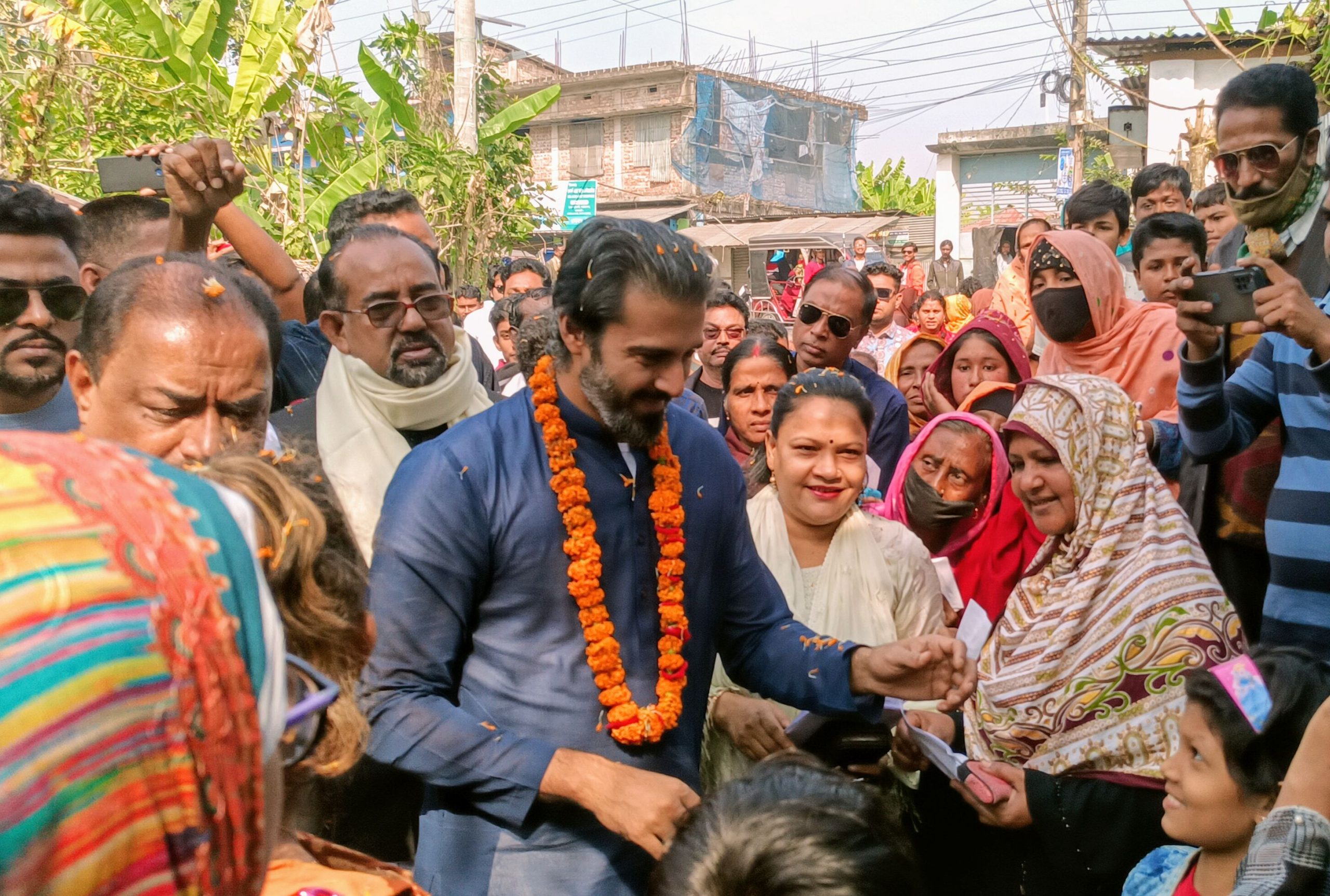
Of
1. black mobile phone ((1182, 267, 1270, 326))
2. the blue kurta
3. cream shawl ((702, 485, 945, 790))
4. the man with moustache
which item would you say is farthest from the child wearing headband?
the man with moustache

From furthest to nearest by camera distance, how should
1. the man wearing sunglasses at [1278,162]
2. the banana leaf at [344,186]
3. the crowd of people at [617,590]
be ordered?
the banana leaf at [344,186] < the man wearing sunglasses at [1278,162] < the crowd of people at [617,590]

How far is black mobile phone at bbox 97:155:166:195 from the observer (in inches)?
144

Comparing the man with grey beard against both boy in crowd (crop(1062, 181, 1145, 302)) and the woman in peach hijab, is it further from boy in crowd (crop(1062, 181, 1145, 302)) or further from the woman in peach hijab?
boy in crowd (crop(1062, 181, 1145, 302))

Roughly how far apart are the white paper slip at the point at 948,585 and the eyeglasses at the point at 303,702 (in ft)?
8.90

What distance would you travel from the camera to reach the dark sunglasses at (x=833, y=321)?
502cm

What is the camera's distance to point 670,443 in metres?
2.55

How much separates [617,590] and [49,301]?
1.80 meters

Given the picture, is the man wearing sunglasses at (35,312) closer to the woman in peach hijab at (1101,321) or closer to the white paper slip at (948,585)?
the white paper slip at (948,585)

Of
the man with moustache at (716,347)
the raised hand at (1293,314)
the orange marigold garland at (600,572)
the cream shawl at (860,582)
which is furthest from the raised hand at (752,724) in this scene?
the man with moustache at (716,347)

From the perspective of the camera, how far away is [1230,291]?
320 cm

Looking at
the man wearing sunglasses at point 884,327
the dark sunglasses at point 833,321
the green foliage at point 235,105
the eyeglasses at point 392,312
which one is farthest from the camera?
the green foliage at point 235,105

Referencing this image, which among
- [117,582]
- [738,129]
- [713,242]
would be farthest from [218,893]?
[738,129]

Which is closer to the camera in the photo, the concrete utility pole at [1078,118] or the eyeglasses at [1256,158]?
the eyeglasses at [1256,158]

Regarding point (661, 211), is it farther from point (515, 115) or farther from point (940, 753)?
point (940, 753)
